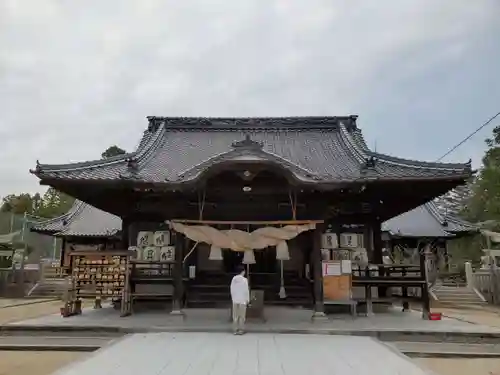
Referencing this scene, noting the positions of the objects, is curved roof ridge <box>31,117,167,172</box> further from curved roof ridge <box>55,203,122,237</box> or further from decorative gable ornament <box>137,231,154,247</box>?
curved roof ridge <box>55,203,122,237</box>

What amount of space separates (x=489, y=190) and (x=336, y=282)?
2283cm

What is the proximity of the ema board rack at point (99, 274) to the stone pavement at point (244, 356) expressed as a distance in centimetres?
272

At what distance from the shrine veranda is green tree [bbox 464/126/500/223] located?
15.8 meters

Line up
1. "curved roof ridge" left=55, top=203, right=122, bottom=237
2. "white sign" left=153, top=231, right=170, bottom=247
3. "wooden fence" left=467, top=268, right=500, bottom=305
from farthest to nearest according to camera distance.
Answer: "curved roof ridge" left=55, top=203, right=122, bottom=237 → "wooden fence" left=467, top=268, right=500, bottom=305 → "white sign" left=153, top=231, right=170, bottom=247

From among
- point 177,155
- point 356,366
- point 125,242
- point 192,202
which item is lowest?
point 356,366

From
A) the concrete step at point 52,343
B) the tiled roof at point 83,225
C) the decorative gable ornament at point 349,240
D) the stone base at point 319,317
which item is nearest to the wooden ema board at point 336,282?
the stone base at point 319,317

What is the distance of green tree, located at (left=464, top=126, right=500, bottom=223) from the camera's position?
2689 centimetres

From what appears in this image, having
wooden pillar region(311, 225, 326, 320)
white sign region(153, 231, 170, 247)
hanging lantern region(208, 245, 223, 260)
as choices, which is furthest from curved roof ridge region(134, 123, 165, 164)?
wooden pillar region(311, 225, 326, 320)

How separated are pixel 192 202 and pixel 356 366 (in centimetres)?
654

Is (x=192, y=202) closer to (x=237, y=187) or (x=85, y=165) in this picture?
(x=237, y=187)

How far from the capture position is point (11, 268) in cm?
2555

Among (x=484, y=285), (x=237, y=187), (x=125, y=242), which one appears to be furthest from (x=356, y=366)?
(x=484, y=285)

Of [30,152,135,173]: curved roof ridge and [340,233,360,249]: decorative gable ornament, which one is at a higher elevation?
[30,152,135,173]: curved roof ridge

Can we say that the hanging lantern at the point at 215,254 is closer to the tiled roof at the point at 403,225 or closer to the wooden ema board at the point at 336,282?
the wooden ema board at the point at 336,282
